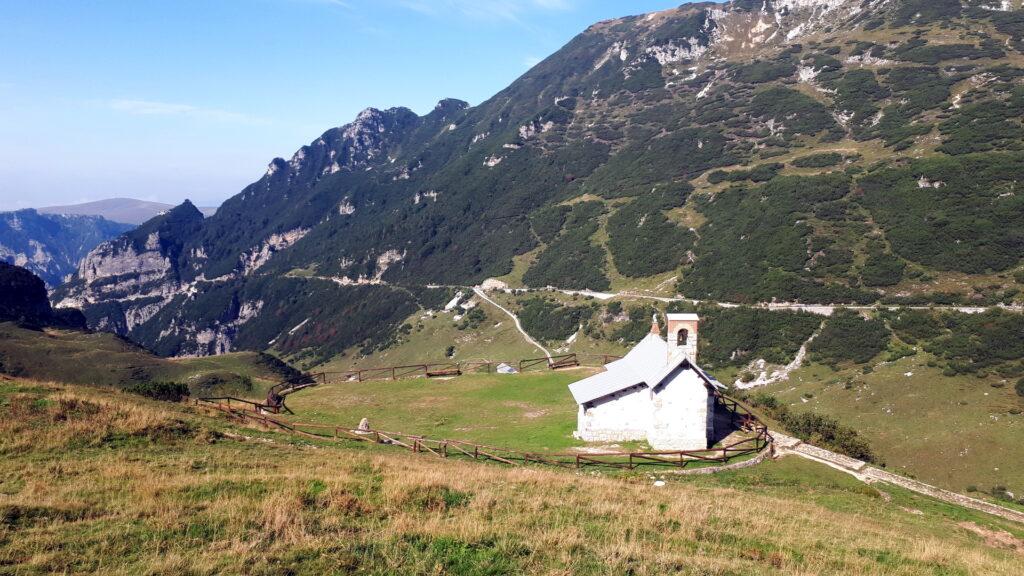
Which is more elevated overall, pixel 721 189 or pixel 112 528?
pixel 721 189

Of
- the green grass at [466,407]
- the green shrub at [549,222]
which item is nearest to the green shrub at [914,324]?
the green grass at [466,407]

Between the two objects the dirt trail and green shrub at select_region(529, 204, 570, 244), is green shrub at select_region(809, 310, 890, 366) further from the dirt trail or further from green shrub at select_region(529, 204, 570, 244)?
green shrub at select_region(529, 204, 570, 244)

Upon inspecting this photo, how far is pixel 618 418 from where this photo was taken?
33.1 m

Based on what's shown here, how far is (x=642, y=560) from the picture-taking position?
10.9 m

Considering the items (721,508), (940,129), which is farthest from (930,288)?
(721,508)

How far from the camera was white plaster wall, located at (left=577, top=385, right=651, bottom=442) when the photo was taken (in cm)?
3291

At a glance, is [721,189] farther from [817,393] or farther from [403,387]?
[403,387]

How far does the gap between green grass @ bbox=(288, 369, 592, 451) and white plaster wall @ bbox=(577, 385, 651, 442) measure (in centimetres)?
140

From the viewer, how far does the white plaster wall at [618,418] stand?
1296 inches

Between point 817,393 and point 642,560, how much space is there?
223ft

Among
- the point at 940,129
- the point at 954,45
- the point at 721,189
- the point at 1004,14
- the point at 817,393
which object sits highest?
the point at 1004,14

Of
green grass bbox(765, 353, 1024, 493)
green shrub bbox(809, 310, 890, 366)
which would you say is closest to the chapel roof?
green grass bbox(765, 353, 1024, 493)

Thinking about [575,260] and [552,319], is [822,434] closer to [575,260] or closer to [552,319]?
[552,319]

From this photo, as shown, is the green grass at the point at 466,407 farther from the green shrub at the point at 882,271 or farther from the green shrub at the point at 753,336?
the green shrub at the point at 882,271
